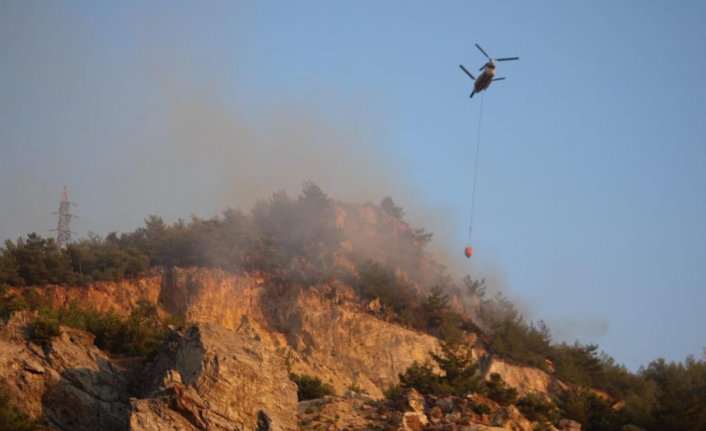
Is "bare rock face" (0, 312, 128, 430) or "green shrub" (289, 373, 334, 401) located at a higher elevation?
"green shrub" (289, 373, 334, 401)

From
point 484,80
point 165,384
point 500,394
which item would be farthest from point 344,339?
point 165,384

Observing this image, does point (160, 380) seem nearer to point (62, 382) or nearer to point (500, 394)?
point (62, 382)

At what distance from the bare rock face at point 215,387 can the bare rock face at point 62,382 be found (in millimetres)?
1901

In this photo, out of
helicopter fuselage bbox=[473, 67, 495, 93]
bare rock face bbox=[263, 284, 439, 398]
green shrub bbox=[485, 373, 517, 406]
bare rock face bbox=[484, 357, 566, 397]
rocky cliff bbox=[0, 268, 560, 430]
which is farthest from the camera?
bare rock face bbox=[484, 357, 566, 397]

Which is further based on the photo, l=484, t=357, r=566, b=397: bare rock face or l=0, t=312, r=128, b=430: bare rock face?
l=484, t=357, r=566, b=397: bare rock face

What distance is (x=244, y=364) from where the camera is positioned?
39.3 metres

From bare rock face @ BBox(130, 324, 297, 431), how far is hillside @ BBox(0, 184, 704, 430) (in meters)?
0.06

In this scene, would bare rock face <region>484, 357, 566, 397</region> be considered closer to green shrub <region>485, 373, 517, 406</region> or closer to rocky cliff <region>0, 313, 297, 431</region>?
green shrub <region>485, 373, 517, 406</region>

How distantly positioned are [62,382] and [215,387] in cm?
671

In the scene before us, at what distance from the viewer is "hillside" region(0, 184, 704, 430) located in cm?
3888

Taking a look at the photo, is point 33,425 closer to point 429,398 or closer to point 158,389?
point 158,389

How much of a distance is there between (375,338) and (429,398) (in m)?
18.6

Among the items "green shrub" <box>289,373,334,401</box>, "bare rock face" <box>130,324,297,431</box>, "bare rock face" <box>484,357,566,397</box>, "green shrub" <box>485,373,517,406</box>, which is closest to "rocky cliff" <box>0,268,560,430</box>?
"bare rock face" <box>130,324,297,431</box>

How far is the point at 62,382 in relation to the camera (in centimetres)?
3900
